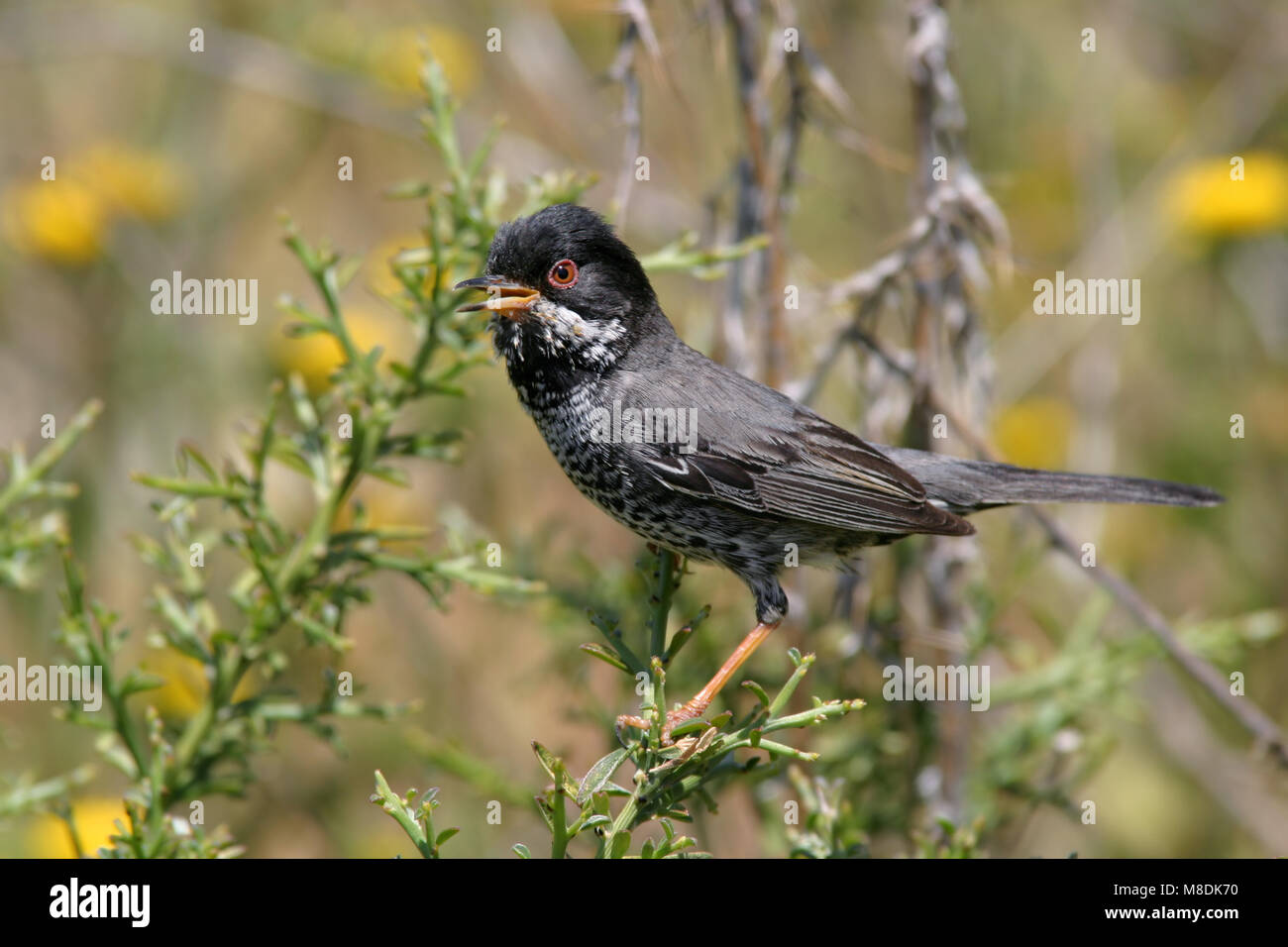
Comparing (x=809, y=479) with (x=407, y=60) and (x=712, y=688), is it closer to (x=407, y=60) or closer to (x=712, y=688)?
(x=712, y=688)

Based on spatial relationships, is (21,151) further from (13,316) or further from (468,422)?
(468,422)

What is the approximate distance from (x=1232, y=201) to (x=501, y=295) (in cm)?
385

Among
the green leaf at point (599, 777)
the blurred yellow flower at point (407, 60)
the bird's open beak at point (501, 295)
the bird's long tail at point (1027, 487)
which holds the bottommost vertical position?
the green leaf at point (599, 777)

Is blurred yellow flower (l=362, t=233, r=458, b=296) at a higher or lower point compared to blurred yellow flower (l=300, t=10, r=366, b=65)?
lower

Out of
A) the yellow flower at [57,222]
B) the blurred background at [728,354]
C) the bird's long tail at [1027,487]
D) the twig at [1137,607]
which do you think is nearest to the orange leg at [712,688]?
the blurred background at [728,354]

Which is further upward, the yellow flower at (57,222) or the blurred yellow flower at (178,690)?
the yellow flower at (57,222)

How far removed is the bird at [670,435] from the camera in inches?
129

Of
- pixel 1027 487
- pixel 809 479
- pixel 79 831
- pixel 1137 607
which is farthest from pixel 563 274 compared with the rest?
pixel 79 831

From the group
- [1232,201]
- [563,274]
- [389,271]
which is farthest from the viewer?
[1232,201]

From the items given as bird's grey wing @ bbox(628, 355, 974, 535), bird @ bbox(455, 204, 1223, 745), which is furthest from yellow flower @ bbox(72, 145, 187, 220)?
bird's grey wing @ bbox(628, 355, 974, 535)

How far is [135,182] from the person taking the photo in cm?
552

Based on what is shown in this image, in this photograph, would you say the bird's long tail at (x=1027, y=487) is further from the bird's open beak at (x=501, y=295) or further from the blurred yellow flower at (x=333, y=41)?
the blurred yellow flower at (x=333, y=41)

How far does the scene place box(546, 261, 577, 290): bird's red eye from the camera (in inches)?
131

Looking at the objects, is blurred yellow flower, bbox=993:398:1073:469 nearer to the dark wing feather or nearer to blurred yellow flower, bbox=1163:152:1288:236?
blurred yellow flower, bbox=1163:152:1288:236
